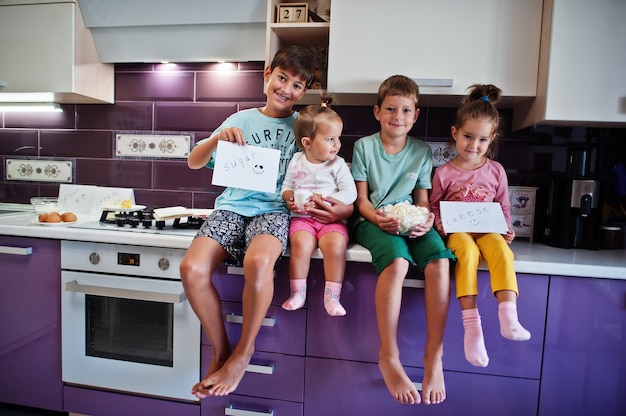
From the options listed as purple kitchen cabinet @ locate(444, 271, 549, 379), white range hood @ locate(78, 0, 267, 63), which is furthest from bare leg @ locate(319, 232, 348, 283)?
white range hood @ locate(78, 0, 267, 63)

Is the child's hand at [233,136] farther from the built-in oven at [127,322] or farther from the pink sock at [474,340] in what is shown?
the pink sock at [474,340]

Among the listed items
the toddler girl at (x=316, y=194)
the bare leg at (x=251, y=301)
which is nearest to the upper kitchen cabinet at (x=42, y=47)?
the toddler girl at (x=316, y=194)

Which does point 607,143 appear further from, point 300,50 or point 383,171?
point 300,50

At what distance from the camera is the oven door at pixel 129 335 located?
126 centimetres

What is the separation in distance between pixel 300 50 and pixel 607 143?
47.7 inches

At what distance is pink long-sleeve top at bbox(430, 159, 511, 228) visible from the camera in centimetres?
124

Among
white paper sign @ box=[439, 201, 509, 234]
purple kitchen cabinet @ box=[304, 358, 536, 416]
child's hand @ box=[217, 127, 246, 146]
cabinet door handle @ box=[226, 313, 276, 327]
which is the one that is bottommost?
purple kitchen cabinet @ box=[304, 358, 536, 416]

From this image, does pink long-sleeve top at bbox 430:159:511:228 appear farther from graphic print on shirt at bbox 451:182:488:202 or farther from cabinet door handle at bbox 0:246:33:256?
cabinet door handle at bbox 0:246:33:256

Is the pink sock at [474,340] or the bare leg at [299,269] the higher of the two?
the bare leg at [299,269]

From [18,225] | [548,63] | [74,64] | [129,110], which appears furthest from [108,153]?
[548,63]

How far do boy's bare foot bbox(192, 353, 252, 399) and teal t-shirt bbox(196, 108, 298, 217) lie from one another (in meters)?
0.48

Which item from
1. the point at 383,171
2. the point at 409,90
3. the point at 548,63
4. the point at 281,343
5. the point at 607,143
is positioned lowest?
the point at 281,343

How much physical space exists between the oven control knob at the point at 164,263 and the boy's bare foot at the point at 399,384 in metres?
0.73

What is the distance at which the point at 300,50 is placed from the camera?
4.23 ft
